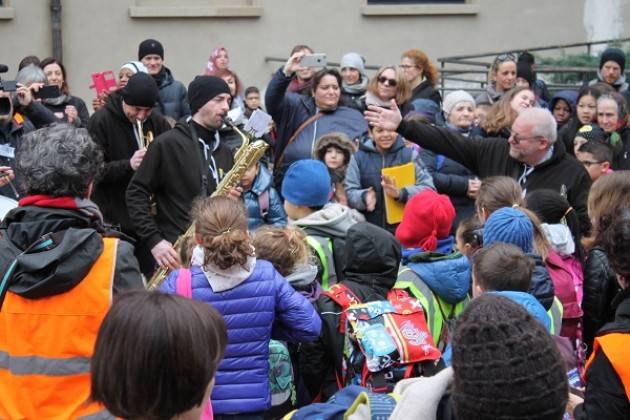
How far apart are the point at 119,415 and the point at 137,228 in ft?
12.2

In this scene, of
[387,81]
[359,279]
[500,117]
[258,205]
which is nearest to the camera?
[359,279]

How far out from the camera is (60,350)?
10.8 feet

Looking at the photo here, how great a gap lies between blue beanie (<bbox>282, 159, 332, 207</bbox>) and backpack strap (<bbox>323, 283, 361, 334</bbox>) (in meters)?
1.27

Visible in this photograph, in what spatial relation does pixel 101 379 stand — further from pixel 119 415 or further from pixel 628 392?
pixel 628 392

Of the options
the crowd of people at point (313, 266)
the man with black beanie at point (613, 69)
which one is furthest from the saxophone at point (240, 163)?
the man with black beanie at point (613, 69)

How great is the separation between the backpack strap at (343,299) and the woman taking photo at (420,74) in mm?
5862

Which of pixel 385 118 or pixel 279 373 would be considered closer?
pixel 279 373

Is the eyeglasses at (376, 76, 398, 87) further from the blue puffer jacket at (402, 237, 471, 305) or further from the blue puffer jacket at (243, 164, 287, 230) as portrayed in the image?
the blue puffer jacket at (402, 237, 471, 305)

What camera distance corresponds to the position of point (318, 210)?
5648mm

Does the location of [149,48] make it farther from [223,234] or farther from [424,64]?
[223,234]

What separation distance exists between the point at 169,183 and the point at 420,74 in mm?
4826

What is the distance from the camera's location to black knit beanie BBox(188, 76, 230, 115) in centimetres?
619

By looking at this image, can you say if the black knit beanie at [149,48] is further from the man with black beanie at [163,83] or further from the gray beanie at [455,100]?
the gray beanie at [455,100]

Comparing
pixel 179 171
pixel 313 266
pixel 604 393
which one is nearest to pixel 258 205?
pixel 179 171
